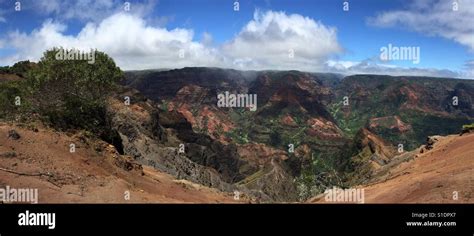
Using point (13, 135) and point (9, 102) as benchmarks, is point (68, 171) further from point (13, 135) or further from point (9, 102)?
point (9, 102)

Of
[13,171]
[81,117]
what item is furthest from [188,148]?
[13,171]

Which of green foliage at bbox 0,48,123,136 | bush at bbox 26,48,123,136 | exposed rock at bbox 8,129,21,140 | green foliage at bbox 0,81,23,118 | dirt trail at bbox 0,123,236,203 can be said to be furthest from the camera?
green foliage at bbox 0,81,23,118

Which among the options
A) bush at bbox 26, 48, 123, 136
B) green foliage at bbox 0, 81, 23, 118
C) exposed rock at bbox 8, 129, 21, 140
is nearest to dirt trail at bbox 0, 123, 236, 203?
exposed rock at bbox 8, 129, 21, 140

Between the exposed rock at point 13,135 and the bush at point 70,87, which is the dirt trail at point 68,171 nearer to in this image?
the exposed rock at point 13,135

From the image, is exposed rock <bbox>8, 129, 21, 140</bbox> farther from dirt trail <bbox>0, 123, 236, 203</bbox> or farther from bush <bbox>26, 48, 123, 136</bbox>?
bush <bbox>26, 48, 123, 136</bbox>

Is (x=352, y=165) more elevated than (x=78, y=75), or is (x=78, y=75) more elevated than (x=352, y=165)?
(x=78, y=75)

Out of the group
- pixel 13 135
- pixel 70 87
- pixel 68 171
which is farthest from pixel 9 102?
pixel 68 171
